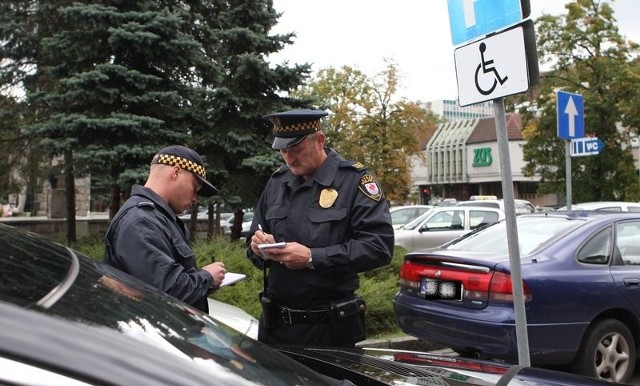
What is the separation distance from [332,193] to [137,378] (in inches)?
84.5

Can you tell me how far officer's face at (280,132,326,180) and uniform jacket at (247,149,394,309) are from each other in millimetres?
53

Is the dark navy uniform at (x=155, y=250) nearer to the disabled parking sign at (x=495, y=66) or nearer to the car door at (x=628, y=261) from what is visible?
the disabled parking sign at (x=495, y=66)

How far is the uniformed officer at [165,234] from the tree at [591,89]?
26800 mm

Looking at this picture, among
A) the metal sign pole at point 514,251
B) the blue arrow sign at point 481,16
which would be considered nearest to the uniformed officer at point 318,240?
the metal sign pole at point 514,251

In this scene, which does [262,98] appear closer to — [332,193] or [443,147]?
[332,193]

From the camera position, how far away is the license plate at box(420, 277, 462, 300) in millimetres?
4924

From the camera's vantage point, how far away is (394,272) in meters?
8.66

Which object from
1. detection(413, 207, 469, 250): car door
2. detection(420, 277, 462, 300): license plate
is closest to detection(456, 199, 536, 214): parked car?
detection(413, 207, 469, 250): car door

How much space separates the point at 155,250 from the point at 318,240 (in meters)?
0.88

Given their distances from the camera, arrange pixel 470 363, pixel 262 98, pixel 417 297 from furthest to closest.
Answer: pixel 262 98 < pixel 417 297 < pixel 470 363

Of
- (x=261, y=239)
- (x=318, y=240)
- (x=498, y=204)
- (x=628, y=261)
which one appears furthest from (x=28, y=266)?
(x=498, y=204)

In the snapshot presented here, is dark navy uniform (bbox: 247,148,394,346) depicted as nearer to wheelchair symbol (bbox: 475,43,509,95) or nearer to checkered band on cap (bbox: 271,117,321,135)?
checkered band on cap (bbox: 271,117,321,135)

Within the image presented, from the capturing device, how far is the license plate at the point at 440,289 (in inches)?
194

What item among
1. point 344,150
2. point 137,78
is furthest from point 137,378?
point 344,150
